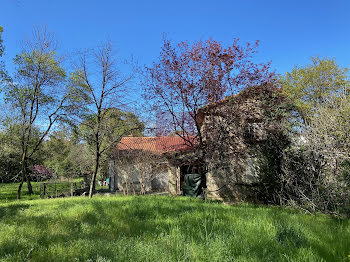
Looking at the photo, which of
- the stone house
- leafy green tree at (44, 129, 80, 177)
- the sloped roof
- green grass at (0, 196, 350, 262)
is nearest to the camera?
green grass at (0, 196, 350, 262)

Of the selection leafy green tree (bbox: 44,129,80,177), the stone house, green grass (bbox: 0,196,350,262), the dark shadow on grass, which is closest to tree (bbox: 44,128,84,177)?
leafy green tree (bbox: 44,129,80,177)

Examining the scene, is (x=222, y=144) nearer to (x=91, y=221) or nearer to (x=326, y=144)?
(x=326, y=144)

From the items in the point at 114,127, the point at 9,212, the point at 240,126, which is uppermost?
the point at 114,127

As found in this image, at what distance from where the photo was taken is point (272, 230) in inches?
128

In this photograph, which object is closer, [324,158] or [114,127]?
[324,158]

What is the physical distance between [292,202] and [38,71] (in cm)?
1547

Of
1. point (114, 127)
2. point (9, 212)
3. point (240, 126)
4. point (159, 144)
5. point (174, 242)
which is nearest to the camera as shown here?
point (174, 242)

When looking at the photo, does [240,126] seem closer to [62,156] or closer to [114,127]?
[114,127]

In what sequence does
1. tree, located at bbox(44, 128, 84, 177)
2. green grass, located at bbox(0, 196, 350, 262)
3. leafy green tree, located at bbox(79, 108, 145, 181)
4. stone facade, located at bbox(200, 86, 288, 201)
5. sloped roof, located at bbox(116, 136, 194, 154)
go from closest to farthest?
1. green grass, located at bbox(0, 196, 350, 262)
2. stone facade, located at bbox(200, 86, 288, 201)
3. leafy green tree, located at bbox(79, 108, 145, 181)
4. sloped roof, located at bbox(116, 136, 194, 154)
5. tree, located at bbox(44, 128, 84, 177)

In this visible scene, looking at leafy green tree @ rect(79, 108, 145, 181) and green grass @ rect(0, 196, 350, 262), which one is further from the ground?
leafy green tree @ rect(79, 108, 145, 181)

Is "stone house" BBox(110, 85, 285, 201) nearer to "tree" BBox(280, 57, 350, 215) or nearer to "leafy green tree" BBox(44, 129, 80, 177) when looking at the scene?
"tree" BBox(280, 57, 350, 215)

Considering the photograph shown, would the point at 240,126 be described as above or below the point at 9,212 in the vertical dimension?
above

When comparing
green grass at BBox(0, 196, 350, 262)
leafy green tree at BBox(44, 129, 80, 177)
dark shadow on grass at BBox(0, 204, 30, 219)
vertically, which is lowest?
dark shadow on grass at BBox(0, 204, 30, 219)

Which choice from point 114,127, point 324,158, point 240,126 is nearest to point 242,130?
point 240,126
